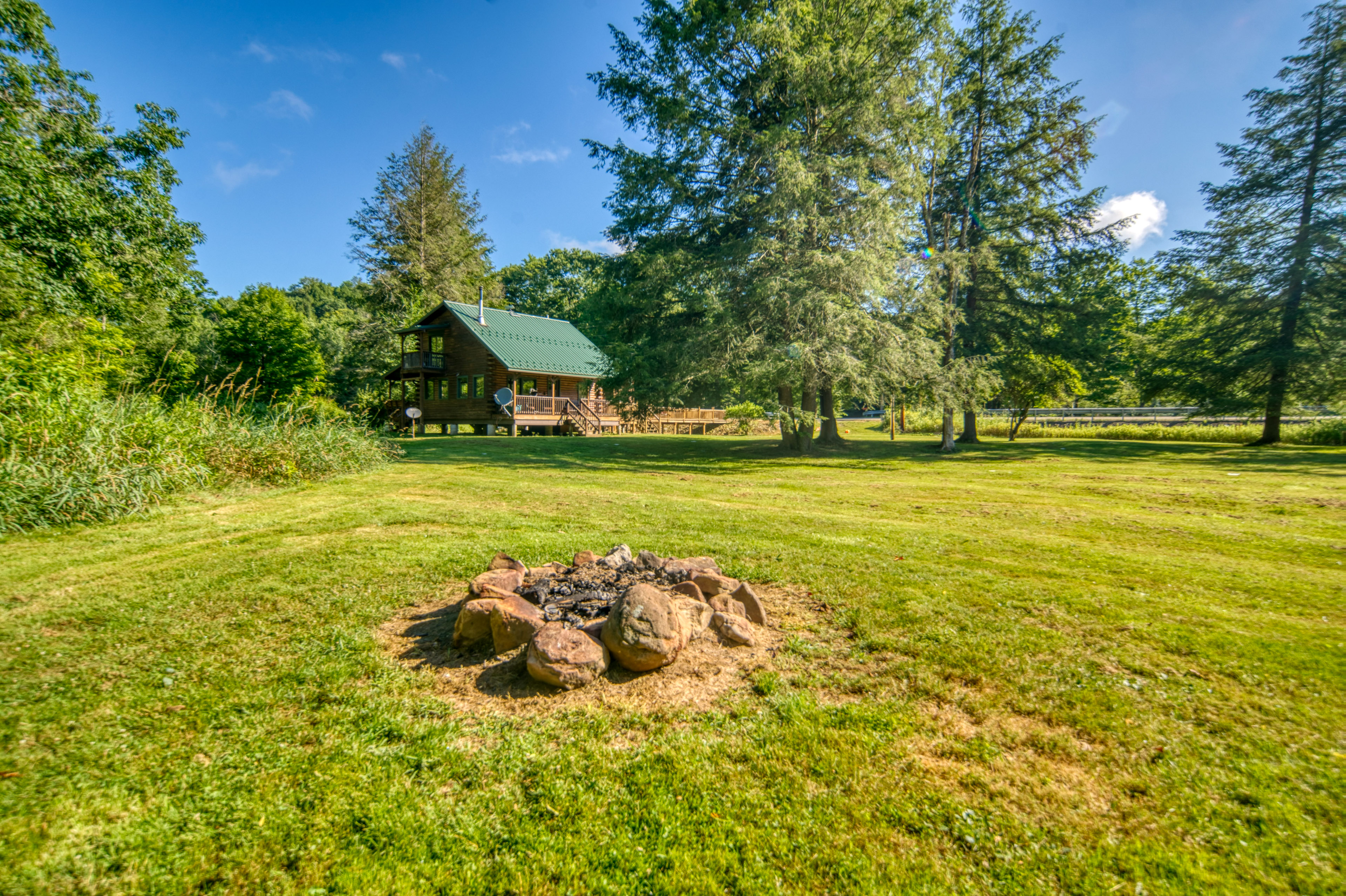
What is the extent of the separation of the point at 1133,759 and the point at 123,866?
4.09 m

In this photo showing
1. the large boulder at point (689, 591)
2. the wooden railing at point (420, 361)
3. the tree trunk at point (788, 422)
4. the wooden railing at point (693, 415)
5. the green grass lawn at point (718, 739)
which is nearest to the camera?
the green grass lawn at point (718, 739)

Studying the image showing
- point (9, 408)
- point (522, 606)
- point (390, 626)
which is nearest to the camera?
point (522, 606)

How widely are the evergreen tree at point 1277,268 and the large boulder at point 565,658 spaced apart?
83.5 ft

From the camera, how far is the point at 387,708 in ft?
9.37

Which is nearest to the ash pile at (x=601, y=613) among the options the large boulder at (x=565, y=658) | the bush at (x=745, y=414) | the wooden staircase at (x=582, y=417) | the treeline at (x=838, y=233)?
the large boulder at (x=565, y=658)

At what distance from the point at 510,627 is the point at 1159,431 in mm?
30351

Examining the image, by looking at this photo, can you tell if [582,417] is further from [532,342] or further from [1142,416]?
[1142,416]

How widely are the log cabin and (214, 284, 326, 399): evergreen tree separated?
13.4ft

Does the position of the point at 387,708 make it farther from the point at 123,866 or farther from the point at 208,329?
the point at 208,329

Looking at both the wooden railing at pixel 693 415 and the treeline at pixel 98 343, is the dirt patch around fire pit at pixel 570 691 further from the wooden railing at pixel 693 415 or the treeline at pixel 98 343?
the wooden railing at pixel 693 415

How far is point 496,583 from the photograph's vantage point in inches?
154

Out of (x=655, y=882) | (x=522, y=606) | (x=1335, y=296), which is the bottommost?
(x=655, y=882)

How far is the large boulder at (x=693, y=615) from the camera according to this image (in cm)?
363

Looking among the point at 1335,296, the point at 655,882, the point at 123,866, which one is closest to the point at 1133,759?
the point at 655,882
